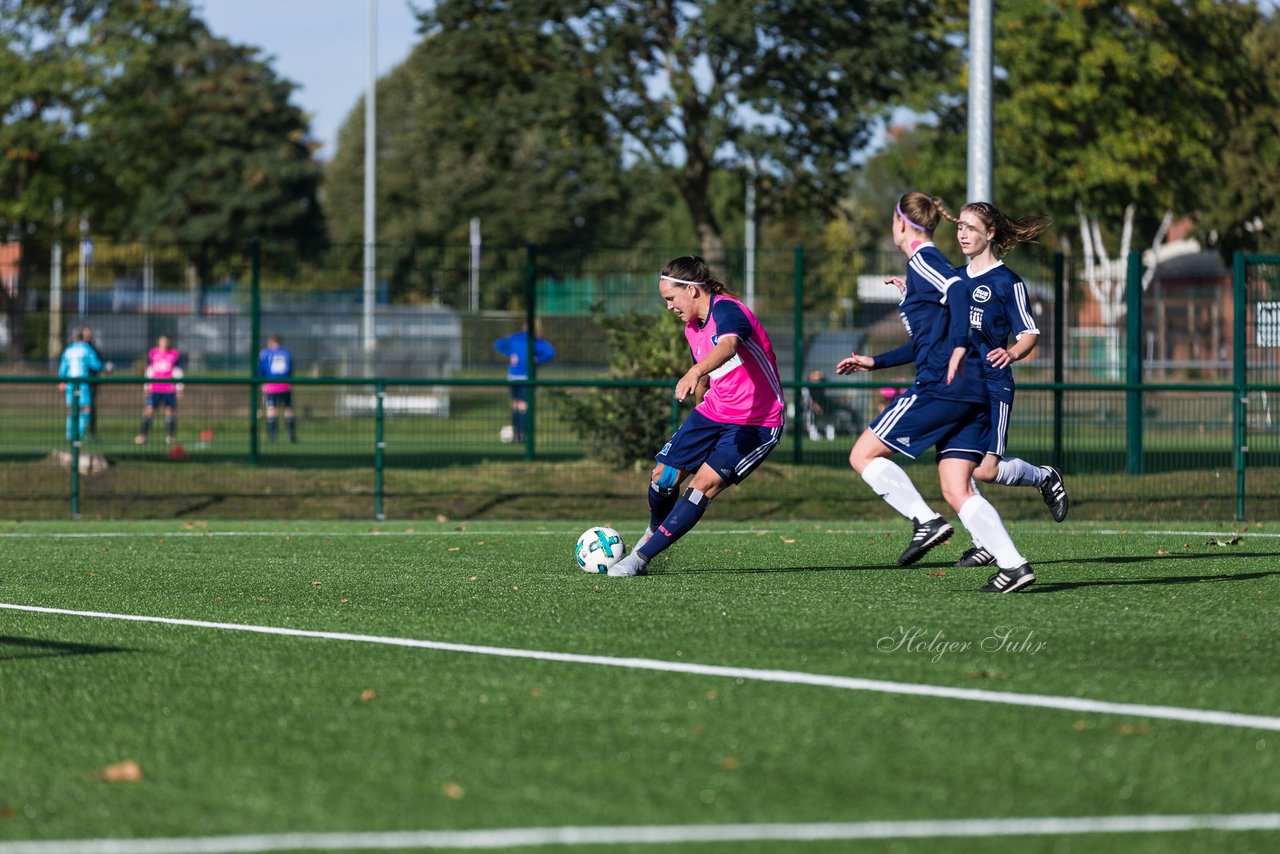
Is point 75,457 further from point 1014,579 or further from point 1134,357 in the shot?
point 1134,357

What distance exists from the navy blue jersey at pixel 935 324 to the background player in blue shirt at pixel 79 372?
10167 millimetres

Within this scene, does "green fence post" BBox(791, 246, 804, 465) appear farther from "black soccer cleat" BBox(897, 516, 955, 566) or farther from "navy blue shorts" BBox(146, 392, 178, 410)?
"black soccer cleat" BBox(897, 516, 955, 566)

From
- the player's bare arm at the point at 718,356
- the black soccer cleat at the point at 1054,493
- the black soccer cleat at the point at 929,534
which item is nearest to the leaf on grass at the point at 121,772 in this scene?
the player's bare arm at the point at 718,356

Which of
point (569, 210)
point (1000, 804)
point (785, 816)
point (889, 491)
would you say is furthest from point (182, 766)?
point (569, 210)

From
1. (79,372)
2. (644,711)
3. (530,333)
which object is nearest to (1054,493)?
(644,711)

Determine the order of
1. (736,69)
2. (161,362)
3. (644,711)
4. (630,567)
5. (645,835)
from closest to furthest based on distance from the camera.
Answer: (645,835) < (644,711) < (630,567) < (161,362) < (736,69)

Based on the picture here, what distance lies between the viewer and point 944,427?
839 cm

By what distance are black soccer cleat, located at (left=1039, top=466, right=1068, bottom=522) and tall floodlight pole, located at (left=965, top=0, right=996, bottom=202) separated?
676 cm

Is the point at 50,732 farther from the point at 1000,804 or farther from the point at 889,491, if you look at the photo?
the point at 889,491

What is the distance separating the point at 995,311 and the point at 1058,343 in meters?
9.62

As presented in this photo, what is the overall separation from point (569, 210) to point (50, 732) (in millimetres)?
69498

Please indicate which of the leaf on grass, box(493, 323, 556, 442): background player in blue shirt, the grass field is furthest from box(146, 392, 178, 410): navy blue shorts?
the leaf on grass

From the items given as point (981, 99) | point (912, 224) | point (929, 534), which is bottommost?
point (929, 534)

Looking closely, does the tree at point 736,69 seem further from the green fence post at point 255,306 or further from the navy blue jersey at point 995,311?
the navy blue jersey at point 995,311
